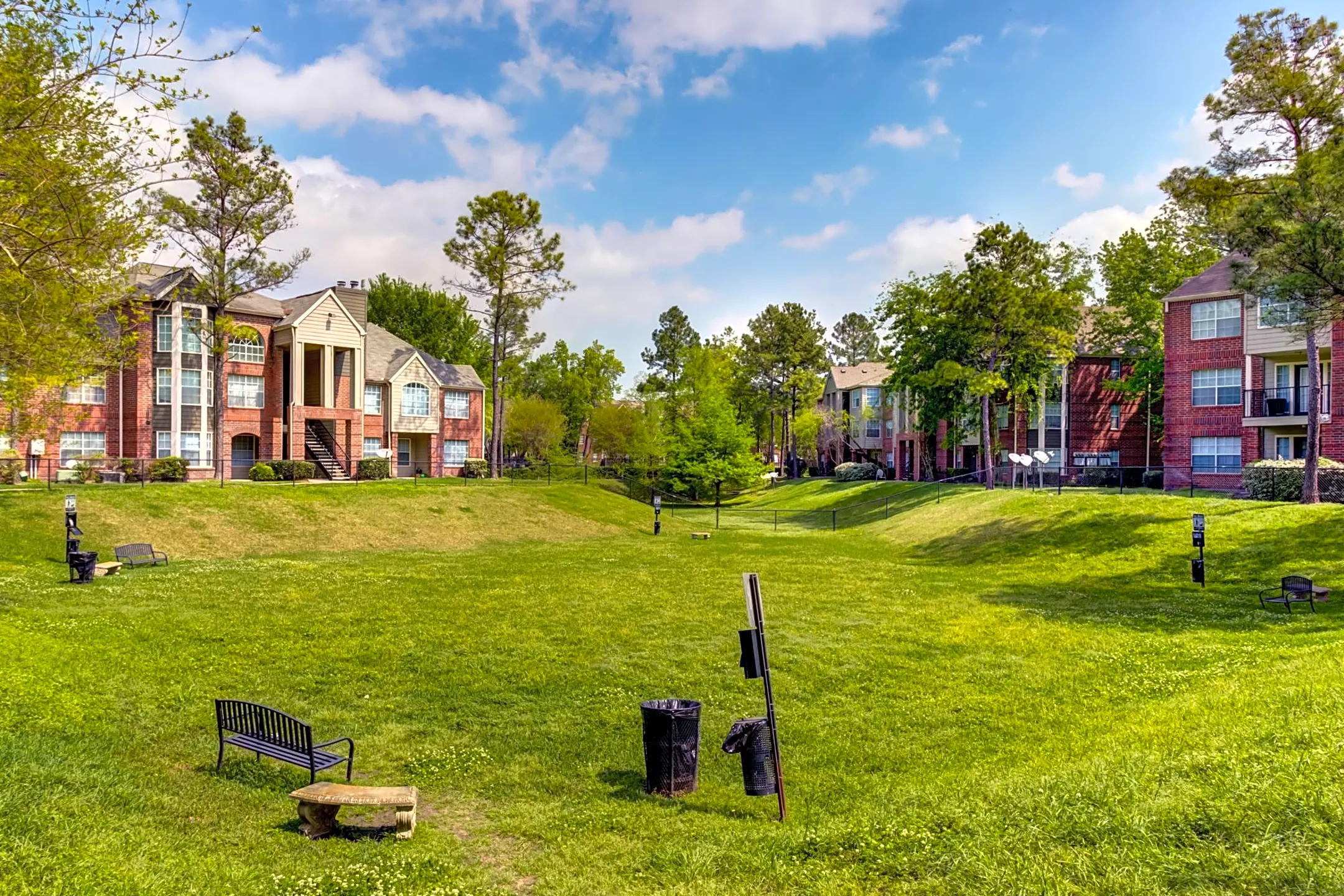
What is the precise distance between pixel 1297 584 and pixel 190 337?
46.6 meters

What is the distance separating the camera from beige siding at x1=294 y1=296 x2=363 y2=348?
149ft

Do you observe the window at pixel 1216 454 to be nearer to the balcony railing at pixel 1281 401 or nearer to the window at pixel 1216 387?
the window at pixel 1216 387

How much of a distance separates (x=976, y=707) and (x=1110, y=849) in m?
5.38

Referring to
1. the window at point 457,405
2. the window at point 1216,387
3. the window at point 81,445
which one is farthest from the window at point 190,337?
the window at point 1216,387

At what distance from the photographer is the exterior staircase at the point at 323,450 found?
4653 cm

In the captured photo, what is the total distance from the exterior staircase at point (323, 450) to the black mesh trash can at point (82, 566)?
2499cm

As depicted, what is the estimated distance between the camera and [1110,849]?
6555 millimetres

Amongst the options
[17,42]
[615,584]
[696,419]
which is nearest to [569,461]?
[696,419]

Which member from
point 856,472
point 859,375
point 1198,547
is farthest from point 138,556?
point 859,375

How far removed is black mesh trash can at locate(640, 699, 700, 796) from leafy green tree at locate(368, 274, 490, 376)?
72.5 m

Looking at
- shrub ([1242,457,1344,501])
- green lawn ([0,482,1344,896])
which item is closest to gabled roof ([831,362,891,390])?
shrub ([1242,457,1344,501])

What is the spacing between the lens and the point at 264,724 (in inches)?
375

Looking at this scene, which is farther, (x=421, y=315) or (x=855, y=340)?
(x=855, y=340)

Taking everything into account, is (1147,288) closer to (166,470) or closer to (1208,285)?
(1208,285)
